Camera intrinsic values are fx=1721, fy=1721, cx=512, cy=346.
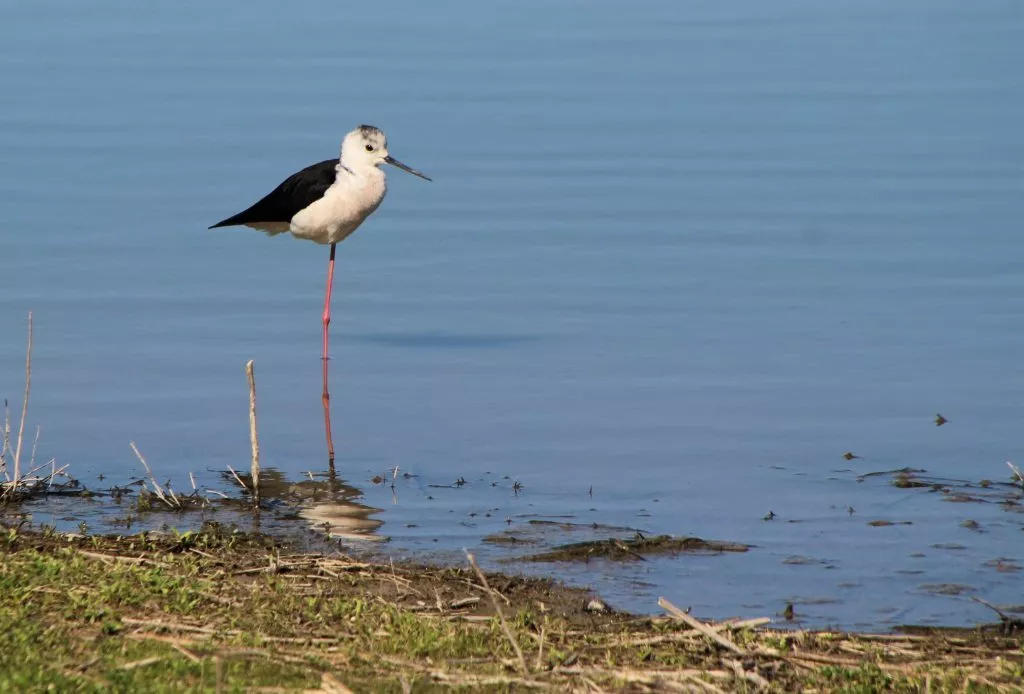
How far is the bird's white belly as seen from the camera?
36.9ft

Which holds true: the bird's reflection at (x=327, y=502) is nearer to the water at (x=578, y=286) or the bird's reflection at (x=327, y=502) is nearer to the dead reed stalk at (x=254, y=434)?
the water at (x=578, y=286)

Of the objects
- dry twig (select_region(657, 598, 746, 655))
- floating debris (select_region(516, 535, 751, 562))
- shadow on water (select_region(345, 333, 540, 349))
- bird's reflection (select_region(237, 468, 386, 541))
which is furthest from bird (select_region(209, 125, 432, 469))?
dry twig (select_region(657, 598, 746, 655))

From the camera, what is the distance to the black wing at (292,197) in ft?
36.9

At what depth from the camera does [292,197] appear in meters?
11.3

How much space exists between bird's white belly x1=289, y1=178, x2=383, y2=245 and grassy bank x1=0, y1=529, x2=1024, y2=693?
5.13 metres

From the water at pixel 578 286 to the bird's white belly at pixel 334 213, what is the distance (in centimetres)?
53

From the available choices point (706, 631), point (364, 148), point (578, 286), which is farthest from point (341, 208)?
point (706, 631)

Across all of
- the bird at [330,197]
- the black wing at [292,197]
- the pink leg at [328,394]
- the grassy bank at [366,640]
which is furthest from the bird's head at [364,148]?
the grassy bank at [366,640]

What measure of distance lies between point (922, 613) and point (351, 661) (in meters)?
2.36

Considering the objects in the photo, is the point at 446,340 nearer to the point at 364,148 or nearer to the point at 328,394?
the point at 328,394

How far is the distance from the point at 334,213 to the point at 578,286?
1767 mm

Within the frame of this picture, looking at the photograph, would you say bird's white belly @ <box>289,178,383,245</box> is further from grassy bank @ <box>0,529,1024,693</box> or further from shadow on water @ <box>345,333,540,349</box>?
grassy bank @ <box>0,529,1024,693</box>

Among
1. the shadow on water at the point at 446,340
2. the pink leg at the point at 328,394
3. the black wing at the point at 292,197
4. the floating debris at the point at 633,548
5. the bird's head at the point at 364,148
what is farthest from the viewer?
the bird's head at the point at 364,148

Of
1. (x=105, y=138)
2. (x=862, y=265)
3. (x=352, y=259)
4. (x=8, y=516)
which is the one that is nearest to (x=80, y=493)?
(x=8, y=516)
